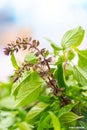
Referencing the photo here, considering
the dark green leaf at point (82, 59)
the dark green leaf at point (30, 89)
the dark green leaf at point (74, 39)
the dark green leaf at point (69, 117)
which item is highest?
the dark green leaf at point (74, 39)

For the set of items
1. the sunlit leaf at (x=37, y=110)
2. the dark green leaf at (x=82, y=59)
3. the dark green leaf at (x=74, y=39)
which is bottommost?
the sunlit leaf at (x=37, y=110)

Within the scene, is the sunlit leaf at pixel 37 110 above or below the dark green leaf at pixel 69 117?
above

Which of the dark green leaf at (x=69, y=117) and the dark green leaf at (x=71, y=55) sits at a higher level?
the dark green leaf at (x=71, y=55)

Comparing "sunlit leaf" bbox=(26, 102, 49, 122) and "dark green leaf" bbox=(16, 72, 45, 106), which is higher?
"dark green leaf" bbox=(16, 72, 45, 106)

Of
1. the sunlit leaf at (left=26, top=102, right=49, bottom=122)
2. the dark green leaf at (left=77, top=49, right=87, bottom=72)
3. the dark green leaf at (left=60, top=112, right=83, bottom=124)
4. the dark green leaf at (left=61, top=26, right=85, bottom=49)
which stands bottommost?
the dark green leaf at (left=60, top=112, right=83, bottom=124)

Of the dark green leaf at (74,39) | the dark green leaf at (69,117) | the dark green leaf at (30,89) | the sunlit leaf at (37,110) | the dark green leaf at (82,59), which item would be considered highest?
the dark green leaf at (74,39)

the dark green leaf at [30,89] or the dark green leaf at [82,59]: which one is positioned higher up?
the dark green leaf at [82,59]

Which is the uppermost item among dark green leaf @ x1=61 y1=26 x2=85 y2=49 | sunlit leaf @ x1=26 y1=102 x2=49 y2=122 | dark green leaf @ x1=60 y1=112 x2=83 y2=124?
dark green leaf @ x1=61 y1=26 x2=85 y2=49

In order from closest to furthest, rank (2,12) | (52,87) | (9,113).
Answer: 1. (52,87)
2. (9,113)
3. (2,12)

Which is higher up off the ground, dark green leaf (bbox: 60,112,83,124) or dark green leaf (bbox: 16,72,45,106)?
dark green leaf (bbox: 16,72,45,106)

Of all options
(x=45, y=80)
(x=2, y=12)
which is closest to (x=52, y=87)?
(x=45, y=80)

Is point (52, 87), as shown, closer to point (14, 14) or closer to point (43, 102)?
point (43, 102)
